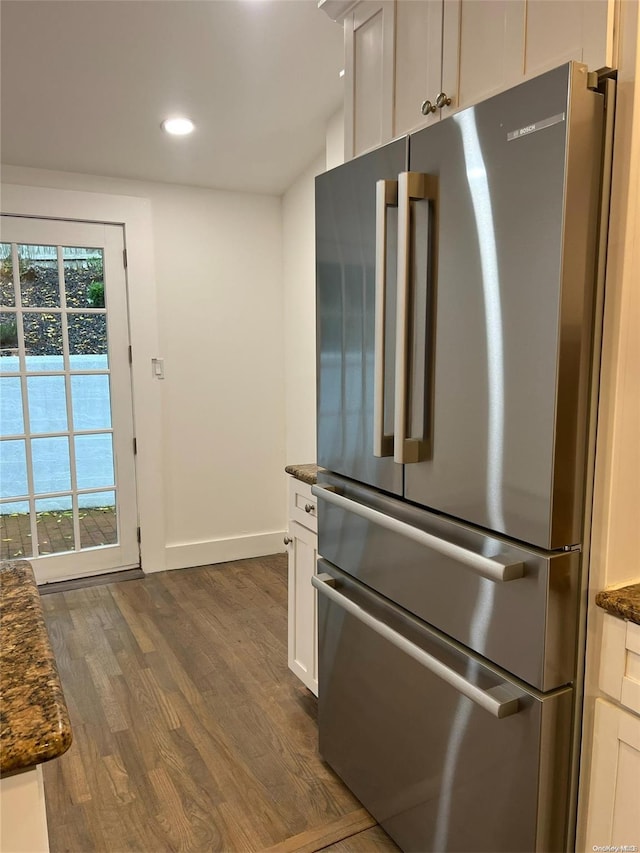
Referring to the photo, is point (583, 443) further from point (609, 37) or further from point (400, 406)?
point (609, 37)

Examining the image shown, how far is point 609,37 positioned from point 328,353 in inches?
38.7

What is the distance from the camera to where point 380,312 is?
1.48 metres

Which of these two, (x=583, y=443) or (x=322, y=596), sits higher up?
Result: (x=583, y=443)

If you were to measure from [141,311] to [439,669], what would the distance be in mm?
2771

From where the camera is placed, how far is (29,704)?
2.47ft

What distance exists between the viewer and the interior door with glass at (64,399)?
10.8 feet

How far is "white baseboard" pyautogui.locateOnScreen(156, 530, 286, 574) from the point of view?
377 cm

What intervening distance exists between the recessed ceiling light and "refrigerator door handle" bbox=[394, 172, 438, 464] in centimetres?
179

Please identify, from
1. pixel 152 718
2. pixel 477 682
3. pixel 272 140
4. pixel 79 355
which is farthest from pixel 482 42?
pixel 79 355

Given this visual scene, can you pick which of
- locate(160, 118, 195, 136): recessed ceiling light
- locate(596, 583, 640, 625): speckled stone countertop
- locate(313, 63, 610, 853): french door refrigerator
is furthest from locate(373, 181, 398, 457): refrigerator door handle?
locate(160, 118, 195, 136): recessed ceiling light

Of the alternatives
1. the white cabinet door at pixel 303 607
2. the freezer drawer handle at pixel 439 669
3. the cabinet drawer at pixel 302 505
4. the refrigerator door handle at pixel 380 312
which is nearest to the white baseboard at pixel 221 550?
the white cabinet door at pixel 303 607

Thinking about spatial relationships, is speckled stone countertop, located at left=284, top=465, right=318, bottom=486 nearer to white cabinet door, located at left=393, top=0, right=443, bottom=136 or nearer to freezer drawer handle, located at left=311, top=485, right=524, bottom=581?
freezer drawer handle, located at left=311, top=485, right=524, bottom=581

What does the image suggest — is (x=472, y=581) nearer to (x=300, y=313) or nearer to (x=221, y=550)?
(x=300, y=313)

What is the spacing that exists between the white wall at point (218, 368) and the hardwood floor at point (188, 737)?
A: 615 mm
